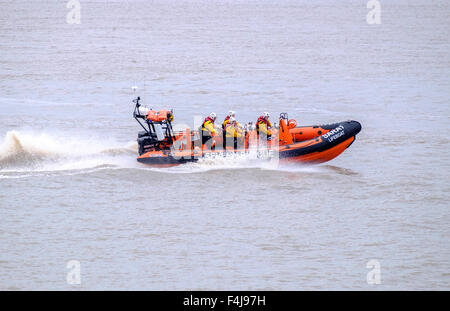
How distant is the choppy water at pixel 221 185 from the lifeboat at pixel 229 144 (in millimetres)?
474

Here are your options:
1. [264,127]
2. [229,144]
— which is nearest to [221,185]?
[229,144]

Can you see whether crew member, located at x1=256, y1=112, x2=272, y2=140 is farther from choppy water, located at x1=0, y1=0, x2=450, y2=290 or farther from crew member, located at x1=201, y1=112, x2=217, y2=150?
crew member, located at x1=201, y1=112, x2=217, y2=150

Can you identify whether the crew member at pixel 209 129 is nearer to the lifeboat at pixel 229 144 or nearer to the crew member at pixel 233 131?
the lifeboat at pixel 229 144

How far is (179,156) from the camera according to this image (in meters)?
20.2

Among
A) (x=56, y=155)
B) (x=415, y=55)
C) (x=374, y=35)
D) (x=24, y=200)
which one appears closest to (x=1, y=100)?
(x=56, y=155)

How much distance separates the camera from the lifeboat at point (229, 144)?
66.4ft

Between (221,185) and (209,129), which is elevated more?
(209,129)

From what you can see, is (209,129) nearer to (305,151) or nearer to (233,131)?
(233,131)

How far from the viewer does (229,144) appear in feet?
67.1
